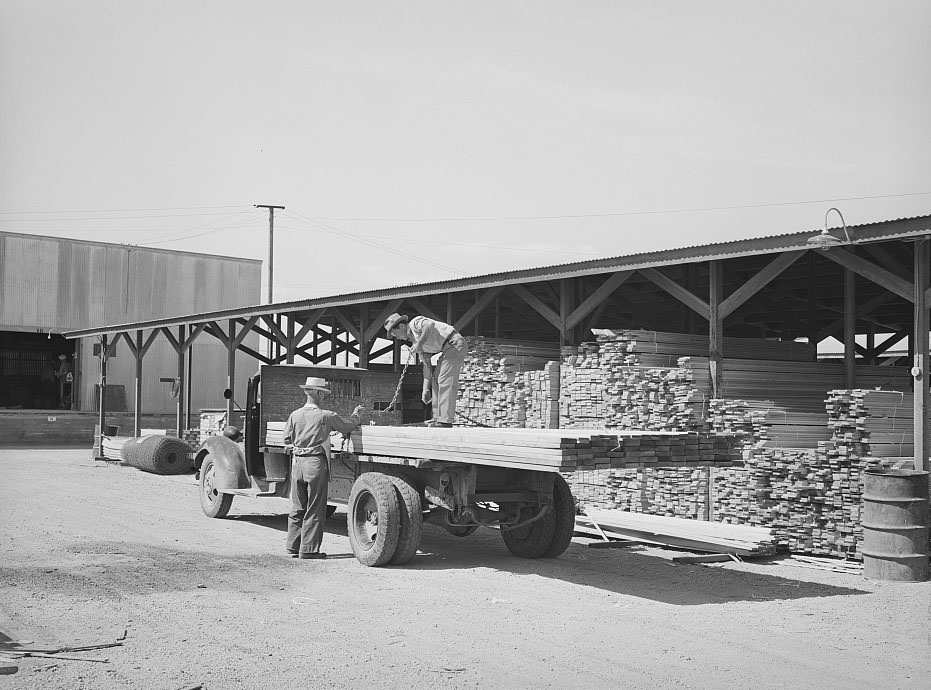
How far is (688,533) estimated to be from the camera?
12.2 metres

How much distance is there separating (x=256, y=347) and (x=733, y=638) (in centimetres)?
3323

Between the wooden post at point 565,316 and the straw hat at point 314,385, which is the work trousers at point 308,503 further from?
the wooden post at point 565,316

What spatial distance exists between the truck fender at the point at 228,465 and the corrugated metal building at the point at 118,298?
2218cm

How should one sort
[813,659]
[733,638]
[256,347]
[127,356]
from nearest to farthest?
[813,659]
[733,638]
[127,356]
[256,347]

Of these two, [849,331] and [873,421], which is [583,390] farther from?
[873,421]

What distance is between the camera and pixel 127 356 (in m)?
36.6

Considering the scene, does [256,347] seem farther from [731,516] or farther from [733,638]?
[733,638]

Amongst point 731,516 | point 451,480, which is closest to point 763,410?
point 731,516

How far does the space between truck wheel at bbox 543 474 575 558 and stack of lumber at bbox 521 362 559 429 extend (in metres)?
4.17

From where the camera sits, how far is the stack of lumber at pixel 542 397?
15.4m

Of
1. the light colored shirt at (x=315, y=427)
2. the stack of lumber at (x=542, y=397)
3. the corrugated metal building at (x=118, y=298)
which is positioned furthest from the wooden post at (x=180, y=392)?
the light colored shirt at (x=315, y=427)

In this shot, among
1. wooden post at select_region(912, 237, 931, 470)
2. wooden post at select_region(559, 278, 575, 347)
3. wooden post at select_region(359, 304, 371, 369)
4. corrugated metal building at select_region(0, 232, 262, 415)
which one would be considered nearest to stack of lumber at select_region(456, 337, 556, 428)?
wooden post at select_region(559, 278, 575, 347)

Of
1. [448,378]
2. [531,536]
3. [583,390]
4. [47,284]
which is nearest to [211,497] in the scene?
[448,378]

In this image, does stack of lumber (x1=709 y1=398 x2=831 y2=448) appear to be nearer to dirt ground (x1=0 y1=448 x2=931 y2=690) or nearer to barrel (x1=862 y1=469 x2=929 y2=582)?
dirt ground (x1=0 y1=448 x2=931 y2=690)
